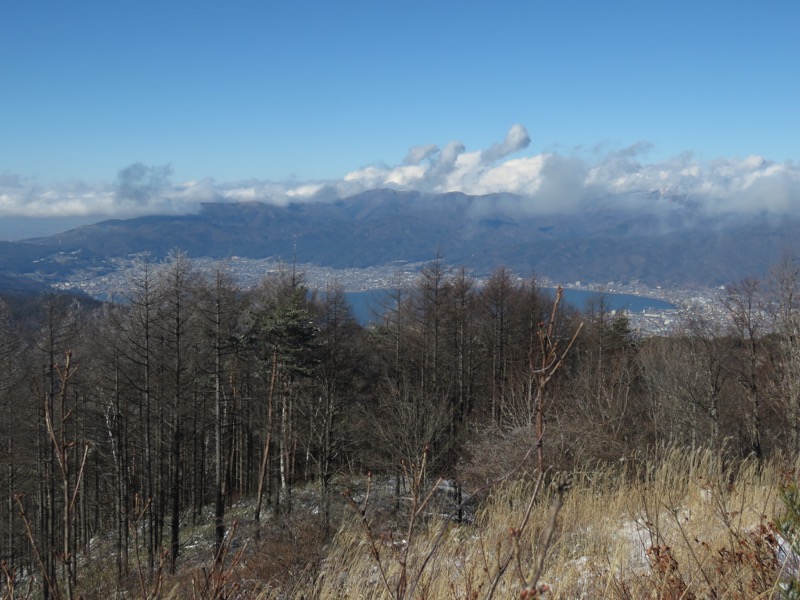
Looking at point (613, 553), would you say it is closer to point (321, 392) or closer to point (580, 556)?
point (580, 556)

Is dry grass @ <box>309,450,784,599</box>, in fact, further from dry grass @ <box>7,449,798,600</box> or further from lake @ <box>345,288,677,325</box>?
lake @ <box>345,288,677,325</box>

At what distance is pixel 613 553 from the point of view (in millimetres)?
3584

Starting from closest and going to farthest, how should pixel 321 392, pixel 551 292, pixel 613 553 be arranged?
1. pixel 613 553
2. pixel 321 392
3. pixel 551 292

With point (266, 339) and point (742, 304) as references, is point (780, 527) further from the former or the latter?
point (266, 339)

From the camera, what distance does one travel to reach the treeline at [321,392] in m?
17.5

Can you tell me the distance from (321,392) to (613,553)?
2380 centimetres

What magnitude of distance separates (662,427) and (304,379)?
1599 cm

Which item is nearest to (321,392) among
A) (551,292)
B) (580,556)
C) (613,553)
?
(580,556)

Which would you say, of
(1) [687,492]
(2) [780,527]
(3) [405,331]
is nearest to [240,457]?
(3) [405,331]

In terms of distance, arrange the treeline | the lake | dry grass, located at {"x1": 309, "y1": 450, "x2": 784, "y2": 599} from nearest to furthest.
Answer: dry grass, located at {"x1": 309, "y1": 450, "x2": 784, "y2": 599}, the treeline, the lake

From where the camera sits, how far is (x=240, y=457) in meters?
30.1

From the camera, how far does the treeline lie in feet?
57.4

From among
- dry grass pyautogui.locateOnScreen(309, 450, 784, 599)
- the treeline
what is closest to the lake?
the treeline

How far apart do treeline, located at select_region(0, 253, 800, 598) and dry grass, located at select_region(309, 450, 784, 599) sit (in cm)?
533
